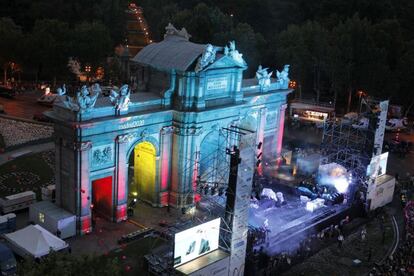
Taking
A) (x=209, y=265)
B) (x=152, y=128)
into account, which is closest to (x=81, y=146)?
(x=152, y=128)

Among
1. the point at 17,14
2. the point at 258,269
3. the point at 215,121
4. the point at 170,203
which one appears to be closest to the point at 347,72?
the point at 215,121

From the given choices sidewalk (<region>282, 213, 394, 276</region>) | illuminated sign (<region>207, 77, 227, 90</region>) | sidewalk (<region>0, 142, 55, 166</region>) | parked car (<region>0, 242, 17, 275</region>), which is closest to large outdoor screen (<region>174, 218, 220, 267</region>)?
sidewalk (<region>282, 213, 394, 276</region>)

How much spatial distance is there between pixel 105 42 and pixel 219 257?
6297cm

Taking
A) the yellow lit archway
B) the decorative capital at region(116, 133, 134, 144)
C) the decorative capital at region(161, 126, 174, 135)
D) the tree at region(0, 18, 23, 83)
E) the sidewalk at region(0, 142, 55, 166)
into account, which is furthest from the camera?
the tree at region(0, 18, 23, 83)

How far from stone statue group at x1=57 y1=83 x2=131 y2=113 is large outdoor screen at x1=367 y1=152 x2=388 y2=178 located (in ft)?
77.2

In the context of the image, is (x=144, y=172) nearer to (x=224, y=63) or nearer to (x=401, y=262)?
(x=224, y=63)

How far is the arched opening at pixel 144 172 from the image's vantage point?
49.6 metres

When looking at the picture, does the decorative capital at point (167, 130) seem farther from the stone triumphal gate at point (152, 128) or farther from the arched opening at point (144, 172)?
the arched opening at point (144, 172)

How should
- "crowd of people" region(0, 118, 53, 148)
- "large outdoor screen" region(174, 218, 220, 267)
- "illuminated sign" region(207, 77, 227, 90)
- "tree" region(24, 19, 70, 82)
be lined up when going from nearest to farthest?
"large outdoor screen" region(174, 218, 220, 267)
"illuminated sign" region(207, 77, 227, 90)
"crowd of people" region(0, 118, 53, 148)
"tree" region(24, 19, 70, 82)

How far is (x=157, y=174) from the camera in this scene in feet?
163

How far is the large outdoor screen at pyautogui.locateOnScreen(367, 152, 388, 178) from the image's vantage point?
171 ft

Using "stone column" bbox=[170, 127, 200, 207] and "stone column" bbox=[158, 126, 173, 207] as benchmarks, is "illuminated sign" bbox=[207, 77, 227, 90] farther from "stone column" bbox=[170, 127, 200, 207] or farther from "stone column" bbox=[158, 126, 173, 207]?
"stone column" bbox=[158, 126, 173, 207]

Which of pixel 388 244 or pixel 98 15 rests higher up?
pixel 98 15

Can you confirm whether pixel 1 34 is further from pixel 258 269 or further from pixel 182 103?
pixel 258 269
